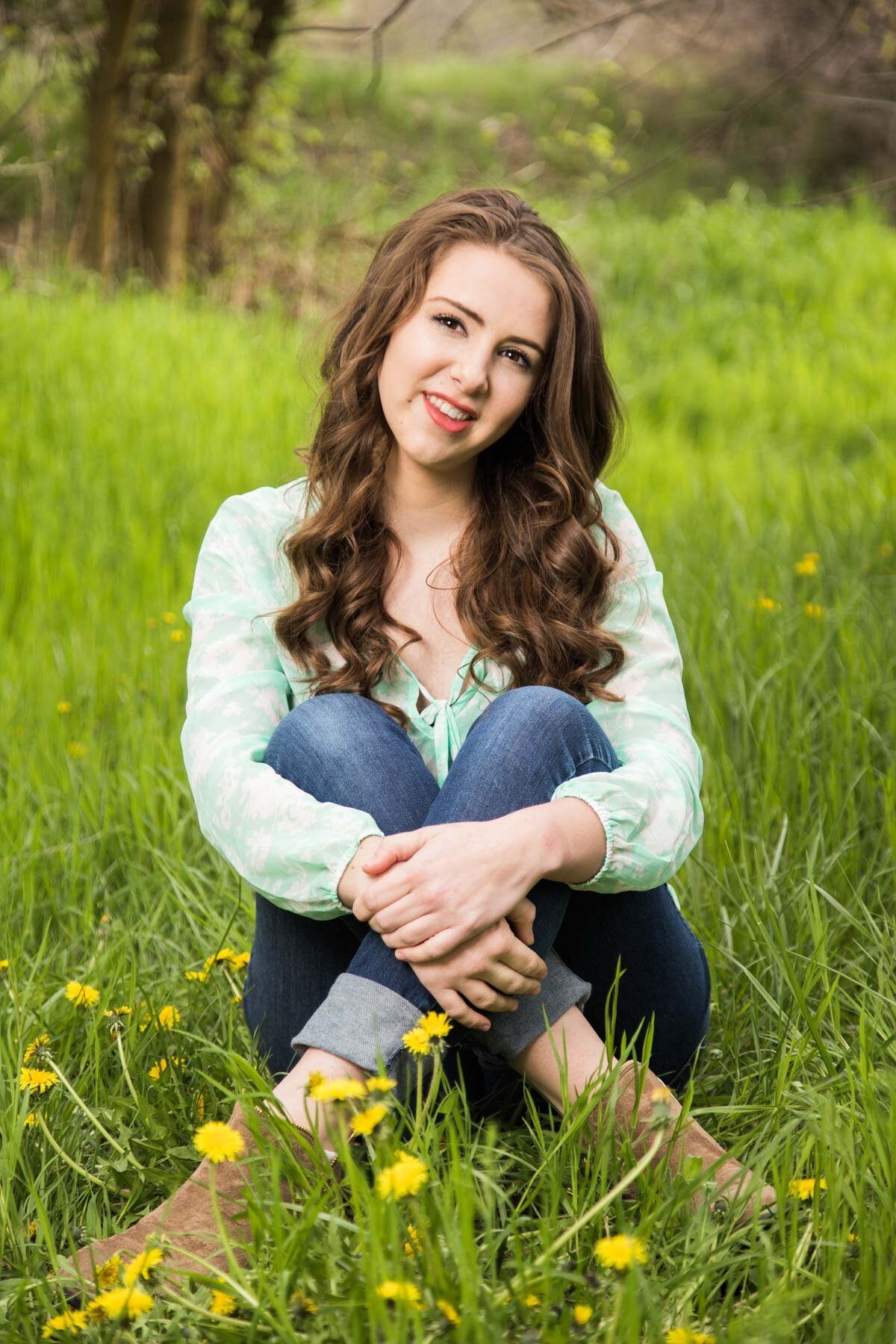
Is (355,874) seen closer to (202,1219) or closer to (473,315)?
(202,1219)

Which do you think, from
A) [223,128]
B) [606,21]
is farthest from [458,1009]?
[223,128]

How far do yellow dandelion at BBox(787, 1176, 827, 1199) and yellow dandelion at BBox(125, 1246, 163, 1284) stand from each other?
62cm

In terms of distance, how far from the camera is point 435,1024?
1.30 m

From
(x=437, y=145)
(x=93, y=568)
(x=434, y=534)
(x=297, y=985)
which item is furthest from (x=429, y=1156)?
Result: (x=437, y=145)

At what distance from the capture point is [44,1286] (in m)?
1.21

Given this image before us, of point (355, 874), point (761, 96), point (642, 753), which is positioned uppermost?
point (761, 96)

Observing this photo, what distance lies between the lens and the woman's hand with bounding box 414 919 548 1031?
1.38m

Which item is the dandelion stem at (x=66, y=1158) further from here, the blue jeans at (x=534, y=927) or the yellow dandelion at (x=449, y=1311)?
the yellow dandelion at (x=449, y=1311)

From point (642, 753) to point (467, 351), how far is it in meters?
0.60

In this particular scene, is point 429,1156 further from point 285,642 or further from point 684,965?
point 285,642

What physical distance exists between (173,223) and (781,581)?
481 centimetres

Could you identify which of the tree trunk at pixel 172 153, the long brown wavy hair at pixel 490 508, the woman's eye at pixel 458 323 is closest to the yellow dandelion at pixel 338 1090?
the long brown wavy hair at pixel 490 508

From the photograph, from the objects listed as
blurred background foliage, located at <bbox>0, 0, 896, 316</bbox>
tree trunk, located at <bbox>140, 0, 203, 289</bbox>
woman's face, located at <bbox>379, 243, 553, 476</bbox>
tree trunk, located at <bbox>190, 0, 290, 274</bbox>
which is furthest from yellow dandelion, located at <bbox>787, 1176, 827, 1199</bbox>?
tree trunk, located at <bbox>190, 0, 290, 274</bbox>

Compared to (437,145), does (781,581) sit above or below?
below
